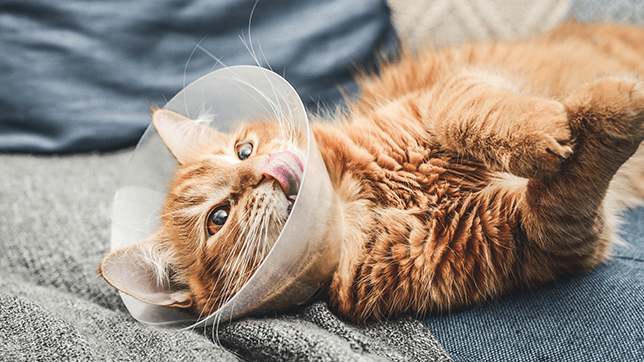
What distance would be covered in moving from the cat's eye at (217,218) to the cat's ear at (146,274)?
165mm

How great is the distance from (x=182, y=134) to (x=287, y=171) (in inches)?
20.0

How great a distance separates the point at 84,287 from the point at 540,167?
1264mm

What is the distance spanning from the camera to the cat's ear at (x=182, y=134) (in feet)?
A: 3.69

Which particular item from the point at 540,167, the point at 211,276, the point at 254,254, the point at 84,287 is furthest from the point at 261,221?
the point at 84,287

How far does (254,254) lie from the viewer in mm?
930

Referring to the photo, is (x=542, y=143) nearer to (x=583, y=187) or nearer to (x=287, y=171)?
(x=583, y=187)

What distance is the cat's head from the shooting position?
891 mm

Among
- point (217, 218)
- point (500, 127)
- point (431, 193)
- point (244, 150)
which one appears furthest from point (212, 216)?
point (500, 127)

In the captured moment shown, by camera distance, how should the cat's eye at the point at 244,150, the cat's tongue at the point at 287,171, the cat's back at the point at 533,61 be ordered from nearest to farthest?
the cat's tongue at the point at 287,171, the cat's eye at the point at 244,150, the cat's back at the point at 533,61

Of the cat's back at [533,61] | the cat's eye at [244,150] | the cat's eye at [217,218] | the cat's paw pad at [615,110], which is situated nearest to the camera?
the cat's paw pad at [615,110]

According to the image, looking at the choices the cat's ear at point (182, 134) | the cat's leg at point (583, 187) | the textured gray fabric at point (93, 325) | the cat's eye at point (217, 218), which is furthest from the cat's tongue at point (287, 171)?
the cat's leg at point (583, 187)

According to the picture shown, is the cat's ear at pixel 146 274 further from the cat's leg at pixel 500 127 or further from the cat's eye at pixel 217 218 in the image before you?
the cat's leg at pixel 500 127

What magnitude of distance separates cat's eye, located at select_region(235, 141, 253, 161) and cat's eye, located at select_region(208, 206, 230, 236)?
166 millimetres

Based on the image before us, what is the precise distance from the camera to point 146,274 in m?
1.00
